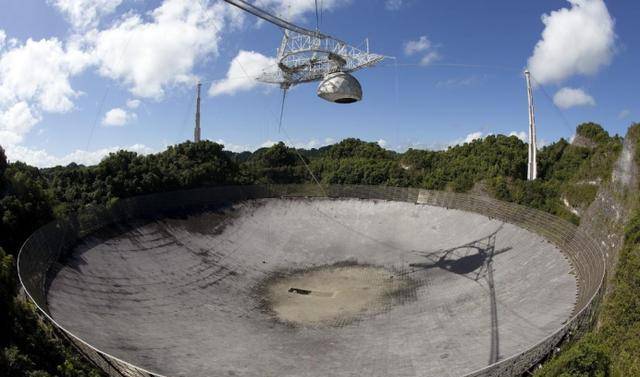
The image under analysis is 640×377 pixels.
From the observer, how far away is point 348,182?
1640 inches

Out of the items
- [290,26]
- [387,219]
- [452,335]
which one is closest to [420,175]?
[387,219]

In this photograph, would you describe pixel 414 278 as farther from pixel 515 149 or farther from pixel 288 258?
pixel 515 149

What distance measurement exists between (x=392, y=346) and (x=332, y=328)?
7.90 feet

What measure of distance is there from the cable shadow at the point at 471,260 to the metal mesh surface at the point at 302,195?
1.74 m

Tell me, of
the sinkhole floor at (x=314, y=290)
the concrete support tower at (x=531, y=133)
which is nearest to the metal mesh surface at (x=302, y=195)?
the sinkhole floor at (x=314, y=290)

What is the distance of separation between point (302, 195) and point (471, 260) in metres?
10.8

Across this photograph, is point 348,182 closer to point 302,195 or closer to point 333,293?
point 302,195

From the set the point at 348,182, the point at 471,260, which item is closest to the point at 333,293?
the point at 471,260

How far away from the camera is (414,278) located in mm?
17734

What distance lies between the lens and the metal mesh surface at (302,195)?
912 cm

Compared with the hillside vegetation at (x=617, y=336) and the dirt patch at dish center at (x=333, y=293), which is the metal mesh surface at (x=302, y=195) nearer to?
the hillside vegetation at (x=617, y=336)

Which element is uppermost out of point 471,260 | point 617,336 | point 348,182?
point 348,182

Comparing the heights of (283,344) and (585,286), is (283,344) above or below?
below

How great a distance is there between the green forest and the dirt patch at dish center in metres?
6.09
